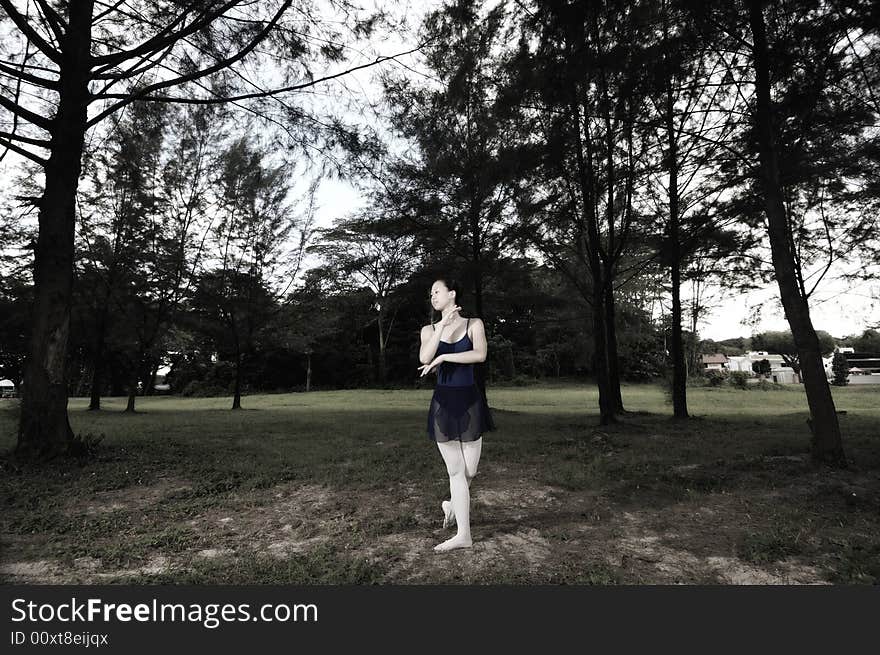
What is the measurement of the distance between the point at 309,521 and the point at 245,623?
2080 millimetres

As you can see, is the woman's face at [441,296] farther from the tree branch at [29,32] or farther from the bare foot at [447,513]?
the tree branch at [29,32]

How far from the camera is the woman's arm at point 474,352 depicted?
3455mm

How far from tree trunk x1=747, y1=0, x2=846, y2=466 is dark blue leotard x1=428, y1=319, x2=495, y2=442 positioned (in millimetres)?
5856

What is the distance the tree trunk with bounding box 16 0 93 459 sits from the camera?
22.8ft

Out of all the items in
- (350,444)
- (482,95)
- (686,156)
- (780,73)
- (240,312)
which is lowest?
(350,444)

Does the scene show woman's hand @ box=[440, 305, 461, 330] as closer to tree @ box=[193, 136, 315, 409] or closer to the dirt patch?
→ the dirt patch

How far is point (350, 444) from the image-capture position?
9602 millimetres

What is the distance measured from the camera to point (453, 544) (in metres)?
3.80

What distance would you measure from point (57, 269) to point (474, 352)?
7360mm

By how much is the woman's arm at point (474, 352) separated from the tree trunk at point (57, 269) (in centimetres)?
689

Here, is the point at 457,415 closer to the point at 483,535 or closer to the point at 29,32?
the point at 483,535

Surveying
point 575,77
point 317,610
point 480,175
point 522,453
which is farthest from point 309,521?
point 480,175

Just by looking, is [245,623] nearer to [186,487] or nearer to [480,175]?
[186,487]

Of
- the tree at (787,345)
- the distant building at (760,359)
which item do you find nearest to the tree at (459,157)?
the tree at (787,345)
